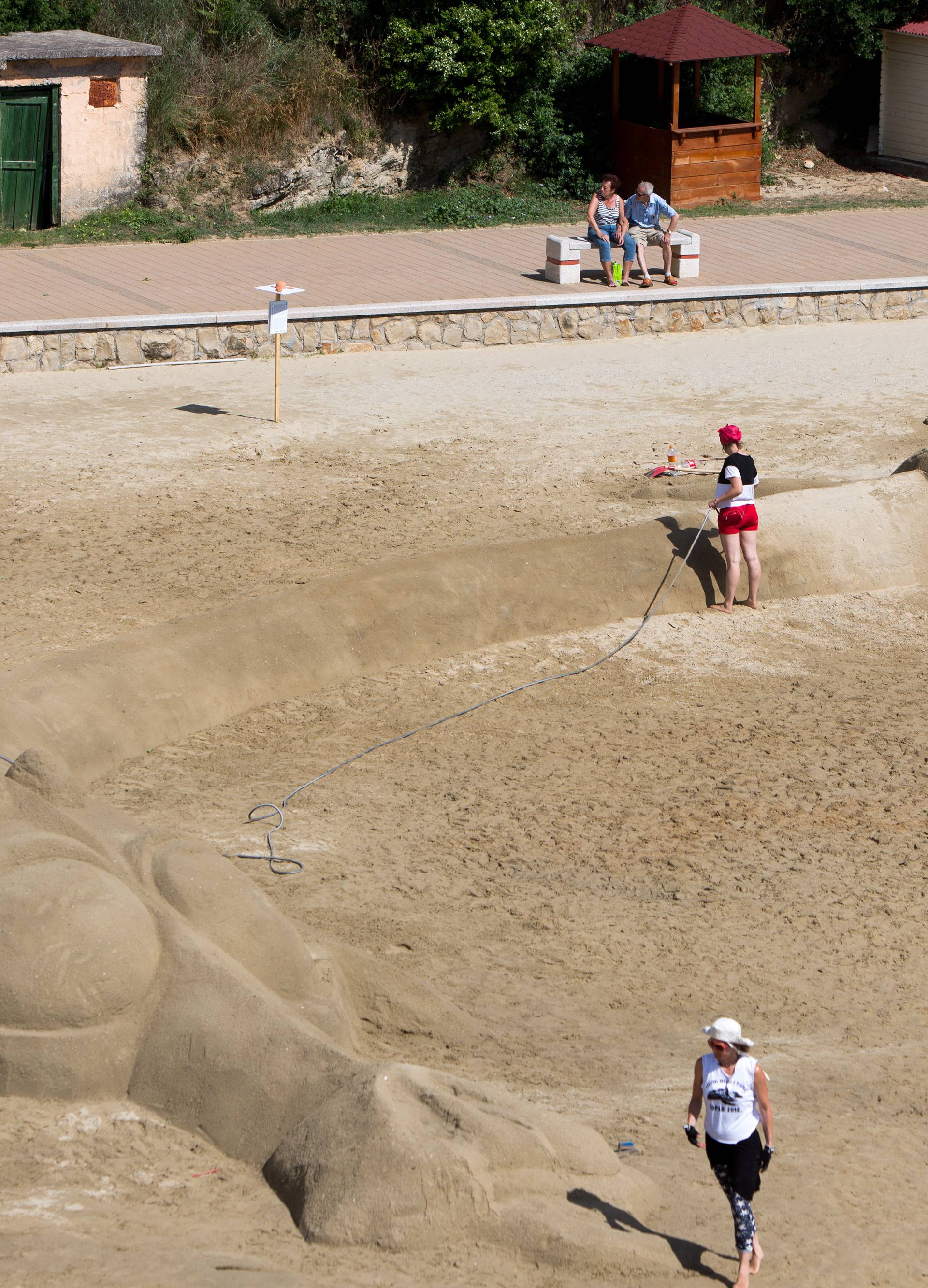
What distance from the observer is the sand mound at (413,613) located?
9.14 m

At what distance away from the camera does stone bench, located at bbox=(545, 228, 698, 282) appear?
1928cm

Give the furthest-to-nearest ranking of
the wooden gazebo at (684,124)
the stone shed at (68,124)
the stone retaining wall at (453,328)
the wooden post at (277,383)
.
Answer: the wooden gazebo at (684,124)
the stone shed at (68,124)
the stone retaining wall at (453,328)
the wooden post at (277,383)

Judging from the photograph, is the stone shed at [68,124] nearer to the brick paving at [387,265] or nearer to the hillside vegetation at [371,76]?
the hillside vegetation at [371,76]

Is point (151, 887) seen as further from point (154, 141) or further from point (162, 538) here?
A: point (154, 141)

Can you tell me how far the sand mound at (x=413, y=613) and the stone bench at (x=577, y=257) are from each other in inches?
297

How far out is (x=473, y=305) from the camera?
17922mm

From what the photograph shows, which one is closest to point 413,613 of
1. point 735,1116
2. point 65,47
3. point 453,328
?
point 735,1116

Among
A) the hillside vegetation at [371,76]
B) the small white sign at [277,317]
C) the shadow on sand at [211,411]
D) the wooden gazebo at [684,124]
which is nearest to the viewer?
the small white sign at [277,317]

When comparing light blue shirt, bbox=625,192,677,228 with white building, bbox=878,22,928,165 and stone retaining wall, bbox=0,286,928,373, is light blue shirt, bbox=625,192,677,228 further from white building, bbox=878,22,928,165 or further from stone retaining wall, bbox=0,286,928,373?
white building, bbox=878,22,928,165

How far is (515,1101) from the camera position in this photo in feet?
18.6

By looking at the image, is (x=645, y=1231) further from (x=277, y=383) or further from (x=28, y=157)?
(x=28, y=157)

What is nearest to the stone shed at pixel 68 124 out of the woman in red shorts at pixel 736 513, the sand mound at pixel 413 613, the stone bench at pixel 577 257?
the stone bench at pixel 577 257

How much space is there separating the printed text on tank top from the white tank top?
664 centimetres

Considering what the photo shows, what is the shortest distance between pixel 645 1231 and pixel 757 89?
22.4 metres
